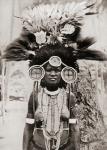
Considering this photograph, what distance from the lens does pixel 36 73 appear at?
Answer: 2.18ft

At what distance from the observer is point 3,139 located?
2.15 ft

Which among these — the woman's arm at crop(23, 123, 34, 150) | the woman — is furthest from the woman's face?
the woman's arm at crop(23, 123, 34, 150)

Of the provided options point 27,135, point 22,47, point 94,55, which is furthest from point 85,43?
point 27,135

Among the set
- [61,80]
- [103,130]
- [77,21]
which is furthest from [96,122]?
[77,21]

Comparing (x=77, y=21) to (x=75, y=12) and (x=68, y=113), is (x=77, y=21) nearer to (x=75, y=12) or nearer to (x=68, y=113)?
(x=75, y=12)

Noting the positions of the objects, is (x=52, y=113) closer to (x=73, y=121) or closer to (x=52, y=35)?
(x=73, y=121)

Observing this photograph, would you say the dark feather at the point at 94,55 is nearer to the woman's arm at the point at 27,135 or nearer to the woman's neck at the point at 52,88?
the woman's neck at the point at 52,88

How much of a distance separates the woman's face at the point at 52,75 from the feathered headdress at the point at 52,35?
23mm

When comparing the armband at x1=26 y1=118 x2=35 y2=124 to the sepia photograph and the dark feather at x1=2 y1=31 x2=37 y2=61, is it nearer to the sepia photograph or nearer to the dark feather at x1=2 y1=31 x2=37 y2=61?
the sepia photograph

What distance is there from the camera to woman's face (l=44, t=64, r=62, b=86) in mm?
657

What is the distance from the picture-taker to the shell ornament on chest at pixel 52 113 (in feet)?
2.11

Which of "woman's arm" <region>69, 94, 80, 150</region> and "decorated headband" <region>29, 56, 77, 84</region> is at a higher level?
"decorated headband" <region>29, 56, 77, 84</region>

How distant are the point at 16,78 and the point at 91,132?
212 mm

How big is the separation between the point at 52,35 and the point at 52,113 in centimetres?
18
